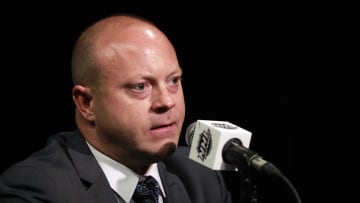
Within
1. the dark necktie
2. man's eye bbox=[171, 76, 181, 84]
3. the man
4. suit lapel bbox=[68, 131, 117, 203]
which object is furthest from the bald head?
the dark necktie

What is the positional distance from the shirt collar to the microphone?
374mm

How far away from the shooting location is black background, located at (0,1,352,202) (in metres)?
2.50

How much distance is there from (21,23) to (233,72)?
42.7 inches

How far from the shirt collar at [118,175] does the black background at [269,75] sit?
2.15 feet

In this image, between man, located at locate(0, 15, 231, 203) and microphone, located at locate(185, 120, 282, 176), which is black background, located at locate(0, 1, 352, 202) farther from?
microphone, located at locate(185, 120, 282, 176)

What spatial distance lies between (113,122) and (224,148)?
0.50 m

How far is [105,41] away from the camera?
1773 millimetres

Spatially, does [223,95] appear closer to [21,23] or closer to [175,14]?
[175,14]

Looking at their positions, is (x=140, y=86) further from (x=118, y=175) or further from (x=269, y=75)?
(x=269, y=75)

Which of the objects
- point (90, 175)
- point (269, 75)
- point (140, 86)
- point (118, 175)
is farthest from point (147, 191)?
point (269, 75)

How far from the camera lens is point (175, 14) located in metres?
2.54

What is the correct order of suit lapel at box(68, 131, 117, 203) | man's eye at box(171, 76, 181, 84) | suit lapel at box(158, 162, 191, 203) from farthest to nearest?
suit lapel at box(158, 162, 191, 203)
man's eye at box(171, 76, 181, 84)
suit lapel at box(68, 131, 117, 203)

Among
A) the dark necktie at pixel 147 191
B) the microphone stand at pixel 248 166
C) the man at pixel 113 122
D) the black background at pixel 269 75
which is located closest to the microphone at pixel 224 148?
the microphone stand at pixel 248 166

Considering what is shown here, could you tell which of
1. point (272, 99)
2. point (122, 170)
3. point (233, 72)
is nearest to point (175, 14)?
point (233, 72)
